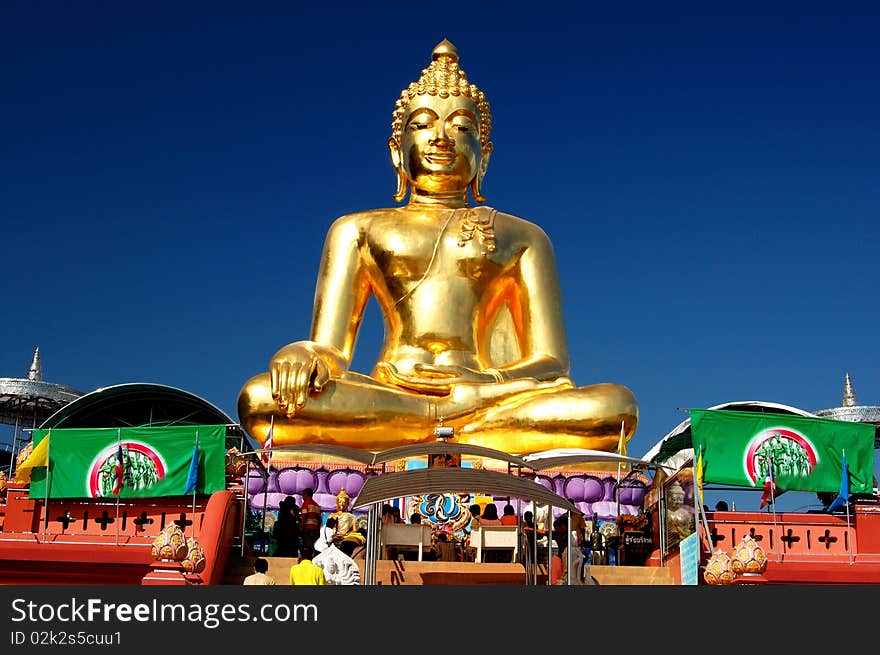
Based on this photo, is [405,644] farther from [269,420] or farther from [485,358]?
[485,358]

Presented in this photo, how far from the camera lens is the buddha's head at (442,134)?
16781 millimetres

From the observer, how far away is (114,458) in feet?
40.4

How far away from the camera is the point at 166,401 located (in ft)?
86.9

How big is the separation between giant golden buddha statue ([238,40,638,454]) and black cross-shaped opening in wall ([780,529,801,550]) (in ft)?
10.7

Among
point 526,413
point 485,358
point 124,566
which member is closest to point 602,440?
point 526,413

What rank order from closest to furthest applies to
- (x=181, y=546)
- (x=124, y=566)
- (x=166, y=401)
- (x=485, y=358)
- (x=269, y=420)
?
(x=181, y=546)
(x=124, y=566)
(x=269, y=420)
(x=485, y=358)
(x=166, y=401)

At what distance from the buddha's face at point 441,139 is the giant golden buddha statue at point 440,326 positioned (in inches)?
0.8

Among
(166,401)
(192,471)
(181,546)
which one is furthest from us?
(166,401)

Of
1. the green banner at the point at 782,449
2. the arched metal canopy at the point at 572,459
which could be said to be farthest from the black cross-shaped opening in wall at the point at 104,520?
the green banner at the point at 782,449

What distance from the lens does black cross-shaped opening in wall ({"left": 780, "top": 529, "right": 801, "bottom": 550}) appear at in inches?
457

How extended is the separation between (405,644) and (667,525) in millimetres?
6597

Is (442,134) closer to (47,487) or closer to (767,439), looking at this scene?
(767,439)

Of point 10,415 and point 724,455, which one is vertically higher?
point 10,415

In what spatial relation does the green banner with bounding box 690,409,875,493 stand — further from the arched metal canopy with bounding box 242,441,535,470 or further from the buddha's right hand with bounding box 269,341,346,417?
the buddha's right hand with bounding box 269,341,346,417
